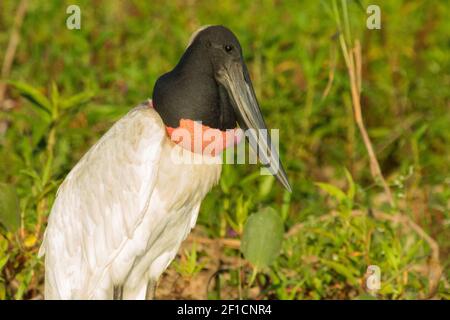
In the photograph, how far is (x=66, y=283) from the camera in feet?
15.5

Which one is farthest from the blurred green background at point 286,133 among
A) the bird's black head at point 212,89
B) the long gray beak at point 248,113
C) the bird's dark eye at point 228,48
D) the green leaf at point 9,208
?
the bird's dark eye at point 228,48

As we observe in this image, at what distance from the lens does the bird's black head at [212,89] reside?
451cm

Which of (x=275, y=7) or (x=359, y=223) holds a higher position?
(x=275, y=7)

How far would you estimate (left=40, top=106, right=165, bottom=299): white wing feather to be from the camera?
4.55m

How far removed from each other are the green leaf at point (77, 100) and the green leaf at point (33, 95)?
75 mm

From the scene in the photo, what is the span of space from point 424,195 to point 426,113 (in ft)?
2.99

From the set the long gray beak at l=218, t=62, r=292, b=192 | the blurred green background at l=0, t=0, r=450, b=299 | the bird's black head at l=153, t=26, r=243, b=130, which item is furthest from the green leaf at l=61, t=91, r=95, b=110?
the long gray beak at l=218, t=62, r=292, b=192

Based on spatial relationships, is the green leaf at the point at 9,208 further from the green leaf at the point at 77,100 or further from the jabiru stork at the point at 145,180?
the green leaf at the point at 77,100

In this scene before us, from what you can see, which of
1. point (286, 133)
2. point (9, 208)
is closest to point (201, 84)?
point (9, 208)

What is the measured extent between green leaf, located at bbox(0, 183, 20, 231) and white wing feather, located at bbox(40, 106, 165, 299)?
172mm

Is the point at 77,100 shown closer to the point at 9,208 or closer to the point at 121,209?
the point at 9,208

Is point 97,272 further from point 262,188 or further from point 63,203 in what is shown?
point 262,188

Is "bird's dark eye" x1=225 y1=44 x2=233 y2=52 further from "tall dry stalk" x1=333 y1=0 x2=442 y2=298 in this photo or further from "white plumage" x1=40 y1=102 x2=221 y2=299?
"tall dry stalk" x1=333 y1=0 x2=442 y2=298

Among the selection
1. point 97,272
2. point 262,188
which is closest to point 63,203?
point 97,272
